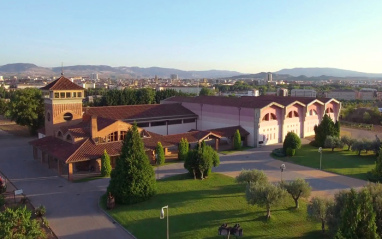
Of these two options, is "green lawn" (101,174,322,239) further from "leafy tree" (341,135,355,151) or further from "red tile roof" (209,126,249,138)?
"leafy tree" (341,135,355,151)

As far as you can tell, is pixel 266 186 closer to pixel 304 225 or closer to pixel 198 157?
pixel 304 225

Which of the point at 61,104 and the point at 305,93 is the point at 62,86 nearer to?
the point at 61,104

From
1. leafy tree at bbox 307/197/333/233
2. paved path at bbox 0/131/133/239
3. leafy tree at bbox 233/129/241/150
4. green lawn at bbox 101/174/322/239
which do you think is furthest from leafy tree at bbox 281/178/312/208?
leafy tree at bbox 233/129/241/150

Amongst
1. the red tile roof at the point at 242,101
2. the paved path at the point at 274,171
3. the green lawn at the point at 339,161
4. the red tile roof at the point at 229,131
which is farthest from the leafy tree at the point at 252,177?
the red tile roof at the point at 242,101

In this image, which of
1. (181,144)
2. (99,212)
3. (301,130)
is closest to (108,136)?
(181,144)

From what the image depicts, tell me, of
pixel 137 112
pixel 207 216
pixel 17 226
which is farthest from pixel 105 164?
pixel 137 112

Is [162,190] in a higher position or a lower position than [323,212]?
lower
